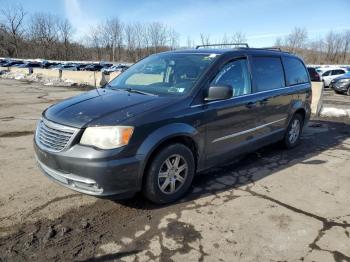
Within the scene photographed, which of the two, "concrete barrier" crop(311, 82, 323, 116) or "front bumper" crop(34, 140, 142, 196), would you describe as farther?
"concrete barrier" crop(311, 82, 323, 116)

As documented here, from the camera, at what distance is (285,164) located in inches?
216

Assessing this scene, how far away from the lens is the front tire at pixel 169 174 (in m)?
3.58

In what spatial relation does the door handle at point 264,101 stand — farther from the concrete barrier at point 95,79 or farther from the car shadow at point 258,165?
the concrete barrier at point 95,79

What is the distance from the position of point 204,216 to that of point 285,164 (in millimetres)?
2414

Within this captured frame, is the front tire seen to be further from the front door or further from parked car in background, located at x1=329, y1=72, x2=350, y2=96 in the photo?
parked car in background, located at x1=329, y1=72, x2=350, y2=96

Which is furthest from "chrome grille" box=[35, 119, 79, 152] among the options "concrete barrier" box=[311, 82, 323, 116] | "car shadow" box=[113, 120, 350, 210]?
"concrete barrier" box=[311, 82, 323, 116]

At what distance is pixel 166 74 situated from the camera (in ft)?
14.9

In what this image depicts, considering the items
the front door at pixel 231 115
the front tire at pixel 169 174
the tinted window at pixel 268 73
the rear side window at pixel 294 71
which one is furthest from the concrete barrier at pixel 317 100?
the front tire at pixel 169 174

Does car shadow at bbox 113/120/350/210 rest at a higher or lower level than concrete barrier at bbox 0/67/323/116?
lower

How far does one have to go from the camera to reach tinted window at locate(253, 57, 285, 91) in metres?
5.01

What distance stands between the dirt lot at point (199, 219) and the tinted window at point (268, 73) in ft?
4.33

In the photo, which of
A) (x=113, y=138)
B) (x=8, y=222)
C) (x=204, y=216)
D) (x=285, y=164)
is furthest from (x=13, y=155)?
(x=285, y=164)

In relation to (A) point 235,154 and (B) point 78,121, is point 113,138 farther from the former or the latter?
(A) point 235,154

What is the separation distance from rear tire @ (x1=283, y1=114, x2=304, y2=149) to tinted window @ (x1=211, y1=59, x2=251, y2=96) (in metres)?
1.86
